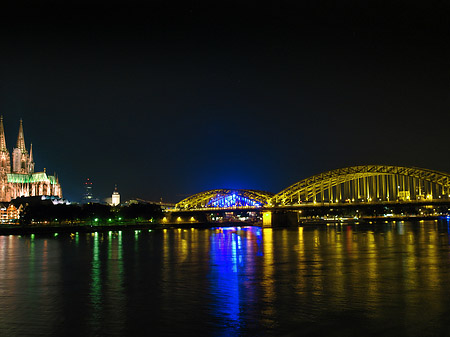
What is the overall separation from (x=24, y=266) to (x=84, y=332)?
64.5ft

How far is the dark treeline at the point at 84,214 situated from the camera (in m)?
99.1

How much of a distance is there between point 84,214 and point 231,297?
87983mm

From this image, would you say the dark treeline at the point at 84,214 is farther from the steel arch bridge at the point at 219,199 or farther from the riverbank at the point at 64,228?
the steel arch bridge at the point at 219,199

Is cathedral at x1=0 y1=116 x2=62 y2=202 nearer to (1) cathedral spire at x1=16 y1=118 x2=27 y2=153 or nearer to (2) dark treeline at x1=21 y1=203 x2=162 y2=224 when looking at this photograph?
(1) cathedral spire at x1=16 y1=118 x2=27 y2=153

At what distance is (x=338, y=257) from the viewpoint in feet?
114

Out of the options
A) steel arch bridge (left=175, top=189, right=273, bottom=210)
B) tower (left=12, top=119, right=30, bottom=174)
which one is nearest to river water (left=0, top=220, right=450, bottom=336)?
steel arch bridge (left=175, top=189, right=273, bottom=210)

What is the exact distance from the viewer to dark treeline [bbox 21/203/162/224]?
99.1 m

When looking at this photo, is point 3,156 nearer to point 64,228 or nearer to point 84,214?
point 84,214

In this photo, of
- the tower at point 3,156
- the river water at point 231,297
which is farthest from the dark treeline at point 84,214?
the river water at point 231,297

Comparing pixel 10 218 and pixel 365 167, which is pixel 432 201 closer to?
pixel 365 167

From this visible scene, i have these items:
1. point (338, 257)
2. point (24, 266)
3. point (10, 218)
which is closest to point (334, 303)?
point (338, 257)

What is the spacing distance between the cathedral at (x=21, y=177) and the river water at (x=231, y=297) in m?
117

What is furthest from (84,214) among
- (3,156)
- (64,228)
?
(3,156)

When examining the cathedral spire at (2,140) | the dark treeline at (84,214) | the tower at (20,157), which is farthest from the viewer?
the tower at (20,157)
